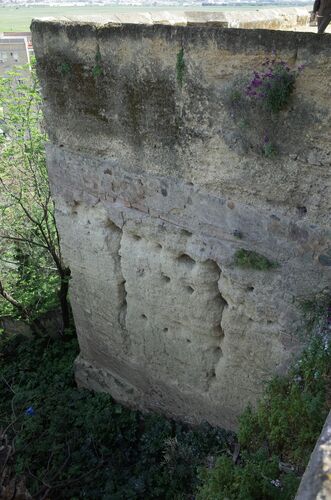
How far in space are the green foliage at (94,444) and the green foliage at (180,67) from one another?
3082mm

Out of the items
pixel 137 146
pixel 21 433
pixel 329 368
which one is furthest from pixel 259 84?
pixel 21 433

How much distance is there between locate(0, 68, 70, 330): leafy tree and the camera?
6812 mm

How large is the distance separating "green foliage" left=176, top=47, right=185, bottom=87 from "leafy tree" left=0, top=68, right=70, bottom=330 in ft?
11.8

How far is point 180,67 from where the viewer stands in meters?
3.36

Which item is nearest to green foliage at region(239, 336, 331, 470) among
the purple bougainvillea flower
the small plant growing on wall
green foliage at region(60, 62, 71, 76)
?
the small plant growing on wall

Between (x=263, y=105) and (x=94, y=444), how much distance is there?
3.89 metres

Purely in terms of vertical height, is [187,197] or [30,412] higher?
[187,197]

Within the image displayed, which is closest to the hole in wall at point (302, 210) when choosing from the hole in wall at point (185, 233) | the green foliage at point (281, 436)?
the green foliage at point (281, 436)

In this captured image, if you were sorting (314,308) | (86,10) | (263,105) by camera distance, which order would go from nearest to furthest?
(263,105) < (314,308) < (86,10)

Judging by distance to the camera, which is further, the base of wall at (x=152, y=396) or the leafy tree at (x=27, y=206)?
the leafy tree at (x=27, y=206)

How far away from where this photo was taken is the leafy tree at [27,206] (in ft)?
22.4

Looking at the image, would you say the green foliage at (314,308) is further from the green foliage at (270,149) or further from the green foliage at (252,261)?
the green foliage at (270,149)

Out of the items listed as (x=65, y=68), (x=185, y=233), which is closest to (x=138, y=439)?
(x=185, y=233)

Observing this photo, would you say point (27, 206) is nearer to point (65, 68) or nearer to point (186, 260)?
point (65, 68)
